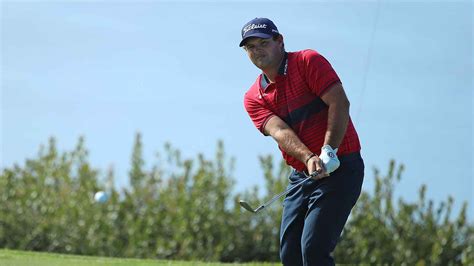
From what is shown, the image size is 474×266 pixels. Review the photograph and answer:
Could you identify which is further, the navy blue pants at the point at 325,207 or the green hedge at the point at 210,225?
the green hedge at the point at 210,225

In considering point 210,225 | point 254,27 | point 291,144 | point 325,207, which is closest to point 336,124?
point 291,144

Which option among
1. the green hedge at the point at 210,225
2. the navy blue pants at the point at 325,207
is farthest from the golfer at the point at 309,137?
the green hedge at the point at 210,225

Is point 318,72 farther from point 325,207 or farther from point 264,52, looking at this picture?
point 325,207

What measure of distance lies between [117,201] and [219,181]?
177 centimetres

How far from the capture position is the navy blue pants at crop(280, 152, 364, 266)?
19.9 feet

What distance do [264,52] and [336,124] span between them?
72 cm

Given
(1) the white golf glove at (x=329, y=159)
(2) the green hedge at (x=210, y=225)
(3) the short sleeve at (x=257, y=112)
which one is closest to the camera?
(1) the white golf glove at (x=329, y=159)

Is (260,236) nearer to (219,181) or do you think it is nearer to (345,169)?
(219,181)

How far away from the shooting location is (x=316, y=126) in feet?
20.5

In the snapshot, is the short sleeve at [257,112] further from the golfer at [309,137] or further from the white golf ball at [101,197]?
the white golf ball at [101,197]

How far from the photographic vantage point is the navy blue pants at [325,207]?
6.07 meters

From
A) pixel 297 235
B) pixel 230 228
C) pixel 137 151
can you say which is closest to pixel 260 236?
pixel 230 228

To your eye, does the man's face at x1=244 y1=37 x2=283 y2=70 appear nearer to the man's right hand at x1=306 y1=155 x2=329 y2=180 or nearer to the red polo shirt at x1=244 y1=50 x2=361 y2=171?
the red polo shirt at x1=244 y1=50 x2=361 y2=171

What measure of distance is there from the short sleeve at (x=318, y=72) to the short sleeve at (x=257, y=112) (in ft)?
1.52
